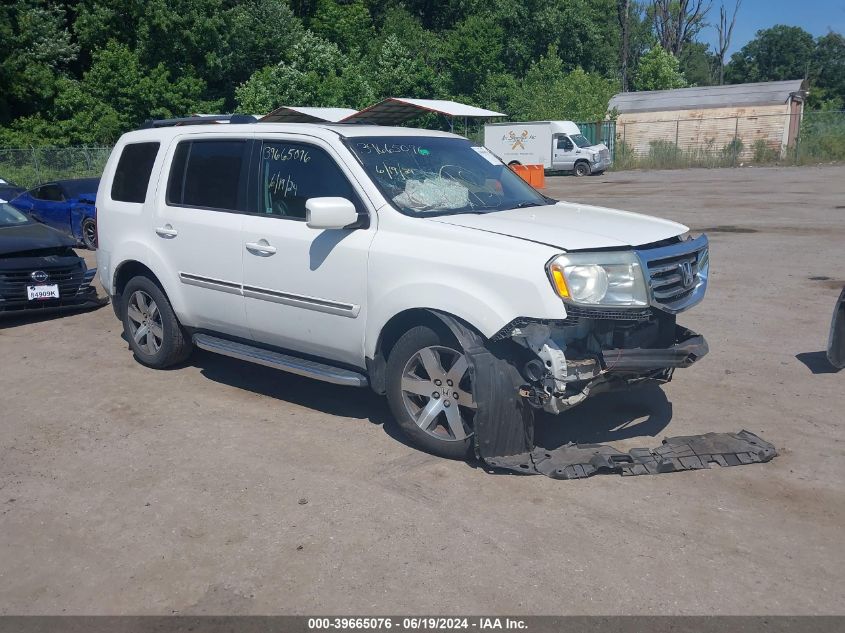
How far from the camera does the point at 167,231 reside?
658cm

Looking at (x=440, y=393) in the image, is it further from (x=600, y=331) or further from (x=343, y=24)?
(x=343, y=24)

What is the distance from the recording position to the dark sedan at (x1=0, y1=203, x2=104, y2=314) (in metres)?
8.98

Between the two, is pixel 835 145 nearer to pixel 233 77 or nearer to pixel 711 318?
pixel 233 77

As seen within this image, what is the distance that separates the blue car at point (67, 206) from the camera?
49.5 feet

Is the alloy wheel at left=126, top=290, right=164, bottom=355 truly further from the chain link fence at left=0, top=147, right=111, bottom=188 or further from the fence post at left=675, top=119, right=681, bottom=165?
the fence post at left=675, top=119, right=681, bottom=165

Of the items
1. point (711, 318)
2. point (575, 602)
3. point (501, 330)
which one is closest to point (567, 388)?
point (501, 330)

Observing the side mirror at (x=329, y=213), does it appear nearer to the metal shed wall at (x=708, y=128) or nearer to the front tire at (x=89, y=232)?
the front tire at (x=89, y=232)

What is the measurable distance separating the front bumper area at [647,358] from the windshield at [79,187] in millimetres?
13118

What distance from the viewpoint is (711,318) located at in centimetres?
858

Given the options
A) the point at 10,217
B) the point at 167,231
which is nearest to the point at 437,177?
the point at 167,231

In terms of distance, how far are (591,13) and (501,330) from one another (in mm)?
61004

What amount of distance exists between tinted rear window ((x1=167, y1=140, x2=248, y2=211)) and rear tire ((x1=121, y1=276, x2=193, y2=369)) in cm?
83

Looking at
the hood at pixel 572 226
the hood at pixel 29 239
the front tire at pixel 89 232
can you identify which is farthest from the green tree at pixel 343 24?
the hood at pixel 572 226

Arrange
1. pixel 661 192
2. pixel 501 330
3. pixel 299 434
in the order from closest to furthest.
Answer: pixel 501 330
pixel 299 434
pixel 661 192
